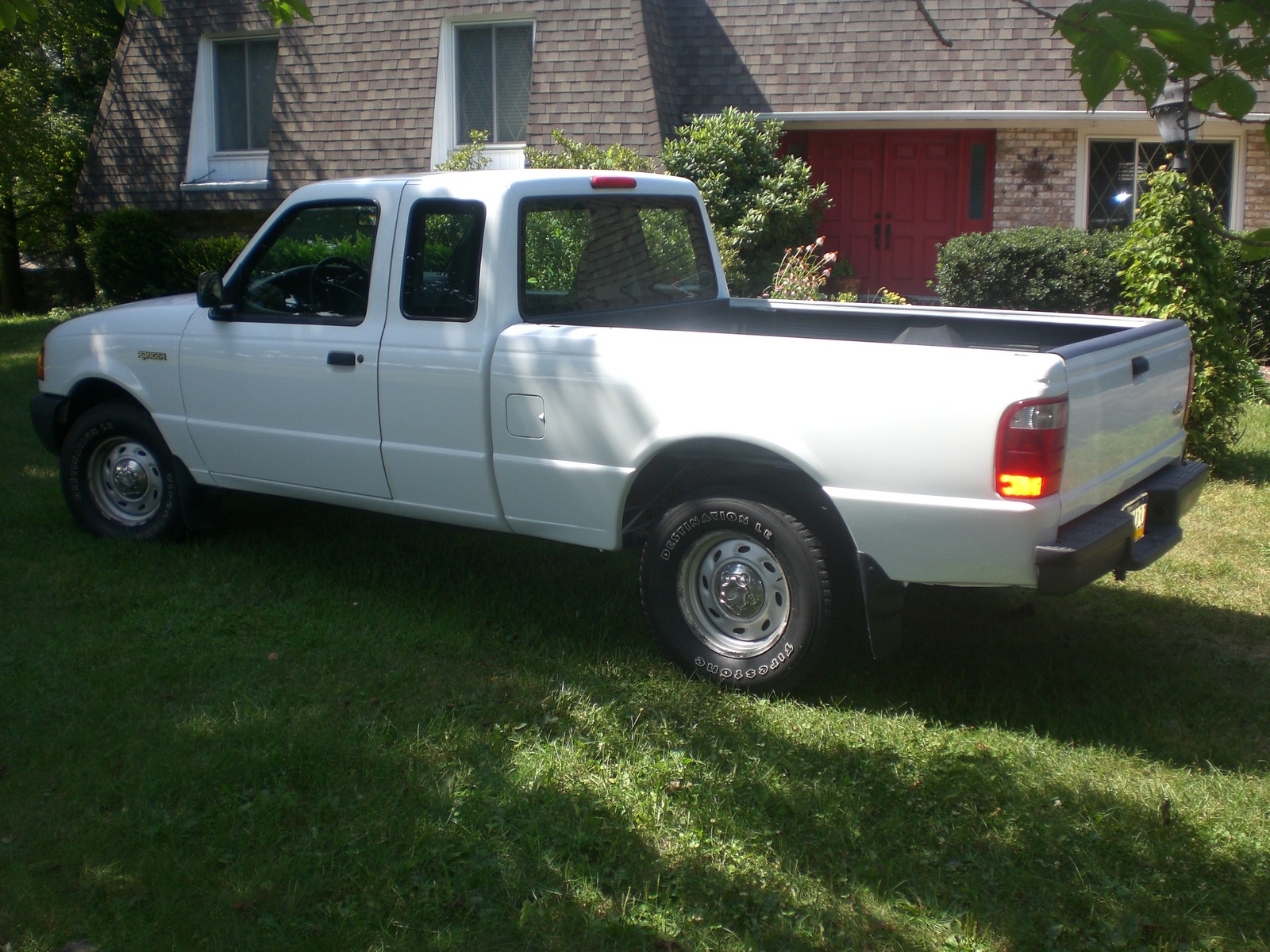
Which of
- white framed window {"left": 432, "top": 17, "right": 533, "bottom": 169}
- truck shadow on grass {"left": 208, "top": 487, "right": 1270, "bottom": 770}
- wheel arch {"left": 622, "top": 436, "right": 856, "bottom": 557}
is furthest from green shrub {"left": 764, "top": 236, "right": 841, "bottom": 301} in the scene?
wheel arch {"left": 622, "top": 436, "right": 856, "bottom": 557}

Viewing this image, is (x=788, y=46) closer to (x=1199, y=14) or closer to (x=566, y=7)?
(x=566, y=7)

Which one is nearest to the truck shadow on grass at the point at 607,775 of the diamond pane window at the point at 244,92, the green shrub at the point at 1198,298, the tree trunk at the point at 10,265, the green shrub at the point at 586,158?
the green shrub at the point at 1198,298

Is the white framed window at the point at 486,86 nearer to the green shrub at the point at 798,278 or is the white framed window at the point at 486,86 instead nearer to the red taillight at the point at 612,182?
the green shrub at the point at 798,278

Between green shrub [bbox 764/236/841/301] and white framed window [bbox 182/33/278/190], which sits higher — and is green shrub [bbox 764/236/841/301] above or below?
below

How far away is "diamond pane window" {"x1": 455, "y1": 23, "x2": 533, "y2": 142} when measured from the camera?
15.4m

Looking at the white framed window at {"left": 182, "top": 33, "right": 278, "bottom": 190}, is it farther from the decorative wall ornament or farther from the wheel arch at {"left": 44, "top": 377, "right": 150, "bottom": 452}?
the wheel arch at {"left": 44, "top": 377, "right": 150, "bottom": 452}

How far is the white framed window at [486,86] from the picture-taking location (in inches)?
606

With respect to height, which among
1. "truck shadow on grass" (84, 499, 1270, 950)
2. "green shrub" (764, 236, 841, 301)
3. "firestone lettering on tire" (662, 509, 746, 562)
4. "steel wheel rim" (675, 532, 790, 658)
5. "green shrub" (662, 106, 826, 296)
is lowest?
"truck shadow on grass" (84, 499, 1270, 950)

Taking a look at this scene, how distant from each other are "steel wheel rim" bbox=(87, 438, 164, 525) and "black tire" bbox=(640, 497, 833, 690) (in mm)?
3185

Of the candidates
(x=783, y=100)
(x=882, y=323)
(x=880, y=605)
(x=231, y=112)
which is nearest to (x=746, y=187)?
(x=783, y=100)

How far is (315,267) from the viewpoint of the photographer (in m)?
5.78

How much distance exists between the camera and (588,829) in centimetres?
376

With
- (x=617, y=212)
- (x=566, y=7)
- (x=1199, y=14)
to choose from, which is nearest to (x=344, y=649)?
(x=617, y=212)

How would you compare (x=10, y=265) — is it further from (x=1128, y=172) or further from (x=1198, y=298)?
(x=1198, y=298)
